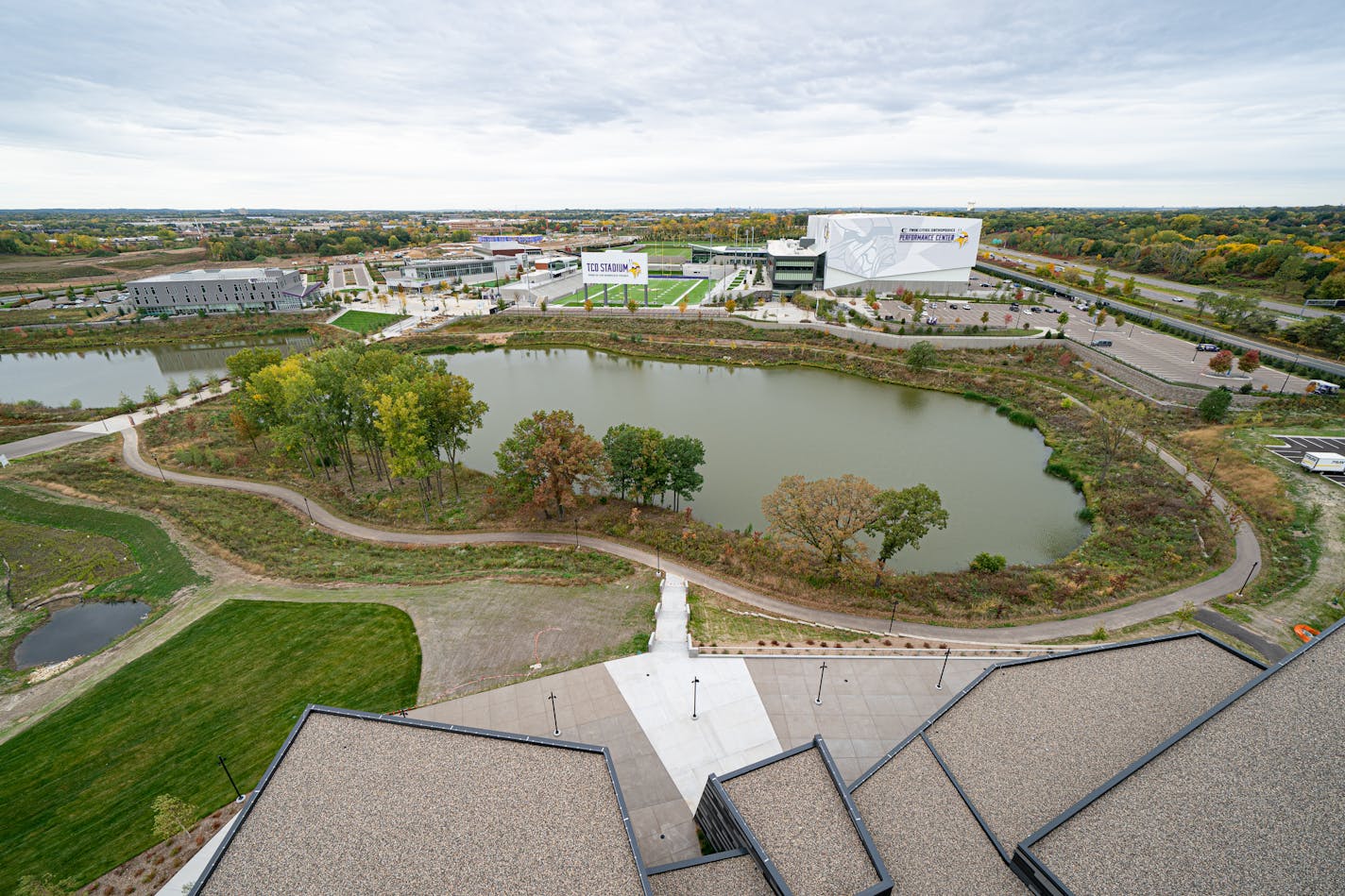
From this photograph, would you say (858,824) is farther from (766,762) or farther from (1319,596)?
(1319,596)

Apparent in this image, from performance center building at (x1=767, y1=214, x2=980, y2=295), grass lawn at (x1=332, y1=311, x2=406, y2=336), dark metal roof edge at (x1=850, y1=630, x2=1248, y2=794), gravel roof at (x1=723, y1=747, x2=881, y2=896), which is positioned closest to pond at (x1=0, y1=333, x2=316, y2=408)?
grass lawn at (x1=332, y1=311, x2=406, y2=336)

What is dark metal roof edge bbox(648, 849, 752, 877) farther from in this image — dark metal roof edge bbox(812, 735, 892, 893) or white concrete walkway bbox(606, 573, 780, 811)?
white concrete walkway bbox(606, 573, 780, 811)

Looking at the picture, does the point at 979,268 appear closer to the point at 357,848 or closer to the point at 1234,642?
the point at 1234,642

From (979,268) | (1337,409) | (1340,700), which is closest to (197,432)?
(1340,700)

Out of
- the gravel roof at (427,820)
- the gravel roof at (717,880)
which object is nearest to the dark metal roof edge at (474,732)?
the gravel roof at (427,820)

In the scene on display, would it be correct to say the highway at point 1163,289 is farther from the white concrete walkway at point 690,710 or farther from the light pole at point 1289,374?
the white concrete walkway at point 690,710

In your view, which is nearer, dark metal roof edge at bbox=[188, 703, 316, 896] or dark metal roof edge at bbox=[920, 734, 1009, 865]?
dark metal roof edge at bbox=[188, 703, 316, 896]

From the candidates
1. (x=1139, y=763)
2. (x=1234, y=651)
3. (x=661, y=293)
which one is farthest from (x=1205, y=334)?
(x=661, y=293)
